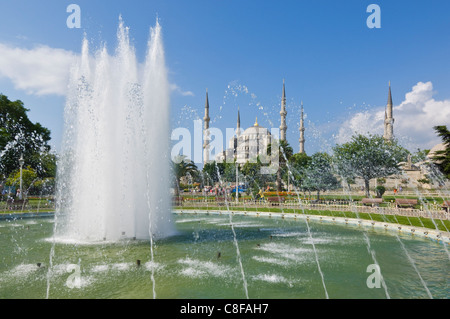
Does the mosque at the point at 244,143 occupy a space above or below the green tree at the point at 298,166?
above

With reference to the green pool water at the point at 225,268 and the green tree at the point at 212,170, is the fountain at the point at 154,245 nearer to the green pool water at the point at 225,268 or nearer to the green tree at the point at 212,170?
the green pool water at the point at 225,268

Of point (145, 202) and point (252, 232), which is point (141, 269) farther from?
point (252, 232)

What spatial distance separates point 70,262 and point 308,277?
268 inches

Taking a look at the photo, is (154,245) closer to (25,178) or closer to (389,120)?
(25,178)

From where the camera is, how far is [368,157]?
3494 cm

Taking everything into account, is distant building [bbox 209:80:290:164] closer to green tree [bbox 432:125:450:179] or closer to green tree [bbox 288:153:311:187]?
green tree [bbox 288:153:311:187]

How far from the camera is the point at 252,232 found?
583 inches

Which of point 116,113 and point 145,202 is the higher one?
point 116,113

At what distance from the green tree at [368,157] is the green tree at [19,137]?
3884cm

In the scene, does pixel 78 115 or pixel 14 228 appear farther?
pixel 14 228

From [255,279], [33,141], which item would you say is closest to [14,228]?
[255,279]

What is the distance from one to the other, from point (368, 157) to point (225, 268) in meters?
31.6

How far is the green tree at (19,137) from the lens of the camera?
35562 millimetres

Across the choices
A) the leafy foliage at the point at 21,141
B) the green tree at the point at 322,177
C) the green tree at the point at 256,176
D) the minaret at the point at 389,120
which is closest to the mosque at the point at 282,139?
the minaret at the point at 389,120
